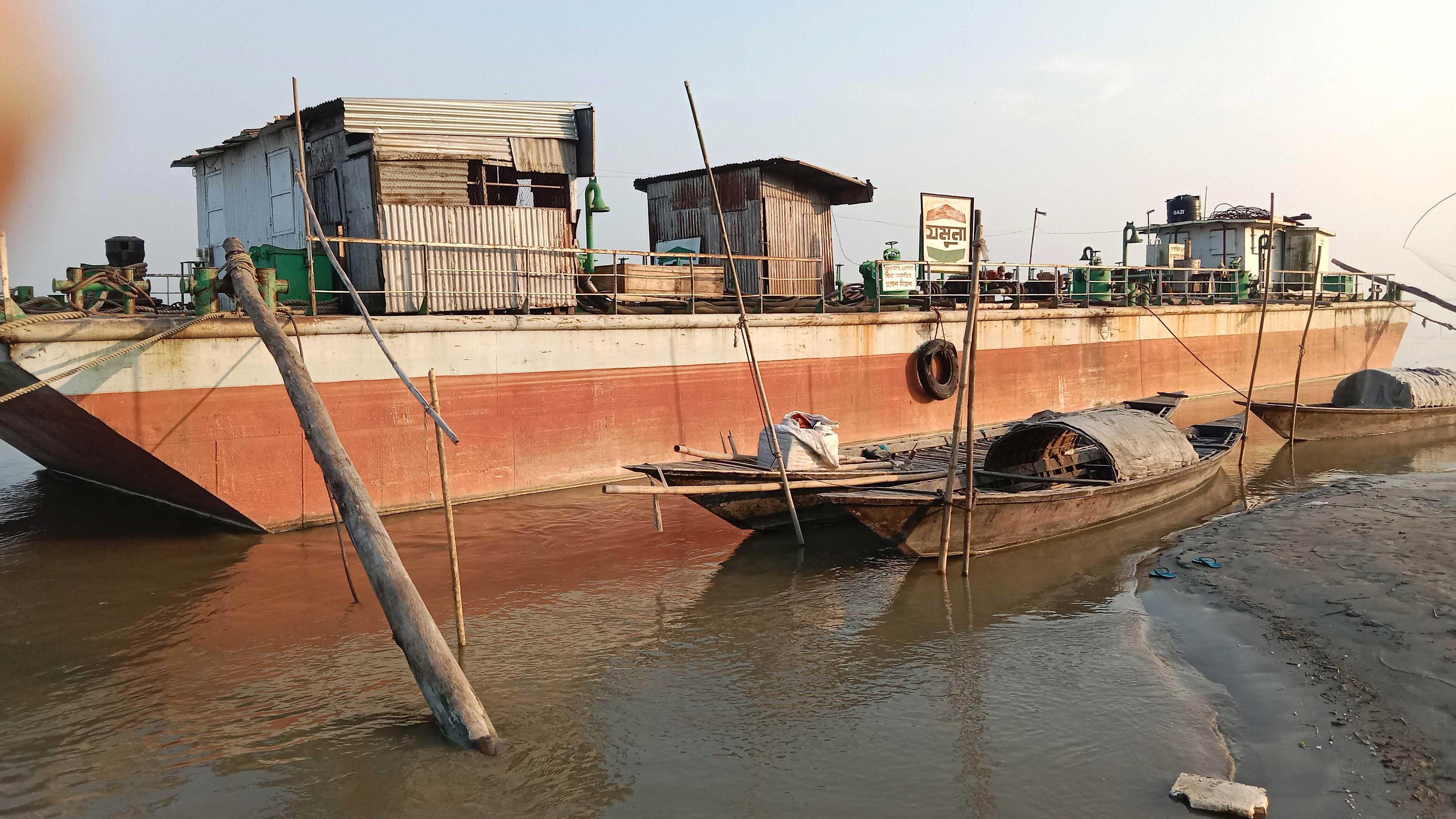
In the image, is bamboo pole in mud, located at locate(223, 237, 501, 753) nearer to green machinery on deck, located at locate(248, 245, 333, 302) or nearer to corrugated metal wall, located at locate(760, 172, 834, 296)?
green machinery on deck, located at locate(248, 245, 333, 302)

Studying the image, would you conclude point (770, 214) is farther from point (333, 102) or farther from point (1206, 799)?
point (1206, 799)

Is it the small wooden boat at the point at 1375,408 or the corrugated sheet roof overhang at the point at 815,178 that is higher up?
the corrugated sheet roof overhang at the point at 815,178

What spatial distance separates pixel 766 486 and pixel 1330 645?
5752 millimetres

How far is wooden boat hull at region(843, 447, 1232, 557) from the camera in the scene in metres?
10.1

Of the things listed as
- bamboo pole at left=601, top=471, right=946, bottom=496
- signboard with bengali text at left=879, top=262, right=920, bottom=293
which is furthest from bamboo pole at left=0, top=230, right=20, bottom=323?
signboard with bengali text at left=879, top=262, right=920, bottom=293

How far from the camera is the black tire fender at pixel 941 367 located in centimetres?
1886

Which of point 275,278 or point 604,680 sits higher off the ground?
point 275,278

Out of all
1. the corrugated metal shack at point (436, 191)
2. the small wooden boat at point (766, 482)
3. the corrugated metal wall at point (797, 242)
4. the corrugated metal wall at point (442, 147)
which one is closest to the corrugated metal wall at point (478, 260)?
the corrugated metal shack at point (436, 191)

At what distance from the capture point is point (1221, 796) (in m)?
5.49

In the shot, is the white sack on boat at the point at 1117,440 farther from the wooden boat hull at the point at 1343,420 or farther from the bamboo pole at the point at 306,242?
the bamboo pole at the point at 306,242

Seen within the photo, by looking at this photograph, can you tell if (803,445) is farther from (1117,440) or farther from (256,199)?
(256,199)

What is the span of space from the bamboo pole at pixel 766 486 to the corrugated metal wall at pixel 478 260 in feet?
17.0

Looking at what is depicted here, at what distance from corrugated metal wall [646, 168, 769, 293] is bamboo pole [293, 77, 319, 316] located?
8.40 meters

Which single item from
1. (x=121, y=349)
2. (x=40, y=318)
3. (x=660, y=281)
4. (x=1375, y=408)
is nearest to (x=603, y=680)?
(x=121, y=349)
